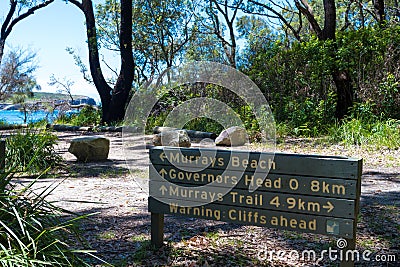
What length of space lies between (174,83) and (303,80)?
4.85 metres

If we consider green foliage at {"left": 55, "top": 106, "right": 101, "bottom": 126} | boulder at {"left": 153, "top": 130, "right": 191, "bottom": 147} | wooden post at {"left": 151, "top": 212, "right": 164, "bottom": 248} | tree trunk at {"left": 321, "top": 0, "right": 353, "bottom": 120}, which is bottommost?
wooden post at {"left": 151, "top": 212, "right": 164, "bottom": 248}

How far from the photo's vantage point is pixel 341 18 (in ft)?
104

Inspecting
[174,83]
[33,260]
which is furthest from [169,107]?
[33,260]

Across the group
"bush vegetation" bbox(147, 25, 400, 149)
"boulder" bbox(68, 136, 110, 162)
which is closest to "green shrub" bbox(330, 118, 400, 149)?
"bush vegetation" bbox(147, 25, 400, 149)

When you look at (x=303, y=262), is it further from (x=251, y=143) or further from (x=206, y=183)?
(x=251, y=143)

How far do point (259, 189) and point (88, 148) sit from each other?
5.93m

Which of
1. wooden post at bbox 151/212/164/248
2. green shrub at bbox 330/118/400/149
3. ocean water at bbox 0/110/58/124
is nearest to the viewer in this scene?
wooden post at bbox 151/212/164/248

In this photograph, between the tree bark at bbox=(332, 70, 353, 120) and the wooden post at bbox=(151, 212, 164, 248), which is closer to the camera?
the wooden post at bbox=(151, 212, 164, 248)

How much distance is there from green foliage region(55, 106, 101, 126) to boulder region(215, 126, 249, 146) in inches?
343

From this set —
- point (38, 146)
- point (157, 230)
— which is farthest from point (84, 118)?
point (157, 230)

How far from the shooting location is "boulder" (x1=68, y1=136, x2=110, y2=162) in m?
8.39

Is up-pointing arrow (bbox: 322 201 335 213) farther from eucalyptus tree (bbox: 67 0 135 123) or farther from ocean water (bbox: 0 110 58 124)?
ocean water (bbox: 0 110 58 124)

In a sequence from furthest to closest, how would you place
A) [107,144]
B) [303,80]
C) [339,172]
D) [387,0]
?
[387,0] → [303,80] → [107,144] → [339,172]

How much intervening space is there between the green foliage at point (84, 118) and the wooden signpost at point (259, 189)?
1525 cm
